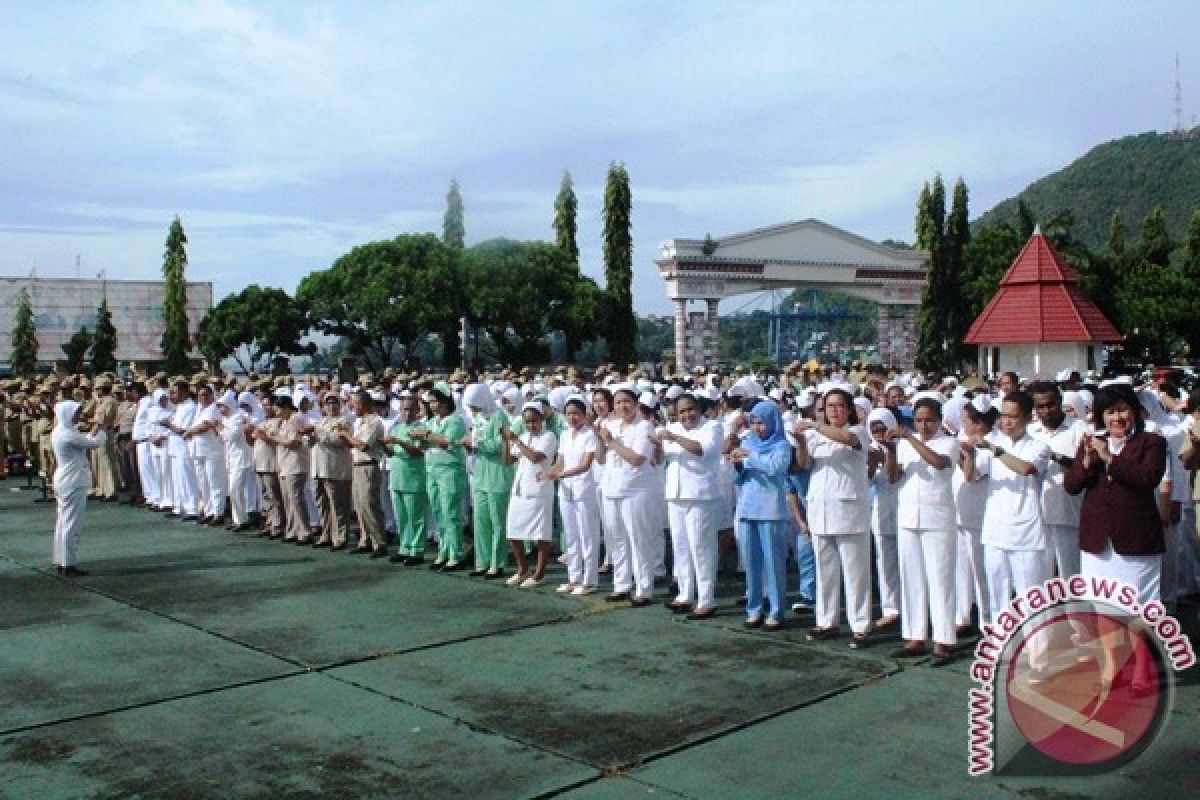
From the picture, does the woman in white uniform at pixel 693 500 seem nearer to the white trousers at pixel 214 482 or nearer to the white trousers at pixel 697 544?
the white trousers at pixel 697 544

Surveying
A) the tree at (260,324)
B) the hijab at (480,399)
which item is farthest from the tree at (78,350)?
the hijab at (480,399)

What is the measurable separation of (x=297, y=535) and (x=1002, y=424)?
802cm

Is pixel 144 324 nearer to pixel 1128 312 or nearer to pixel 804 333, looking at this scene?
pixel 1128 312

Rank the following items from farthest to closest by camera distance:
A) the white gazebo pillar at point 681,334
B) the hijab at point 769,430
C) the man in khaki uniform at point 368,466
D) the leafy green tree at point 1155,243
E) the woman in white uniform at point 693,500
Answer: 1. the leafy green tree at point 1155,243
2. the white gazebo pillar at point 681,334
3. the man in khaki uniform at point 368,466
4. the woman in white uniform at point 693,500
5. the hijab at point 769,430

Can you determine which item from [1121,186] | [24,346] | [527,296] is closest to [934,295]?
[527,296]

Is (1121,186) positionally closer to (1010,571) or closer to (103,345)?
(103,345)

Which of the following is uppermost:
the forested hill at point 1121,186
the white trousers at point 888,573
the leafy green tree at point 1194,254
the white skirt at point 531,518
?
the forested hill at point 1121,186

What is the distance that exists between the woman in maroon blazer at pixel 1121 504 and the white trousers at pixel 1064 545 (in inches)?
26.7

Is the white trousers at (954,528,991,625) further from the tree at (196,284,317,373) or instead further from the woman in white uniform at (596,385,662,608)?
the tree at (196,284,317,373)

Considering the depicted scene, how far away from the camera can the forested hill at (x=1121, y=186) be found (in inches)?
3467

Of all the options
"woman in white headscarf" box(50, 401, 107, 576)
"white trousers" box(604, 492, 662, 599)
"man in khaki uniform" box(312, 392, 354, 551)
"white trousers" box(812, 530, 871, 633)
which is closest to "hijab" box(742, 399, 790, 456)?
"white trousers" box(812, 530, 871, 633)

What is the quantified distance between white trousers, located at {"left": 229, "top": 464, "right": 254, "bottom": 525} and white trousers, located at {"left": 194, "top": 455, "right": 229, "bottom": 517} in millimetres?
516

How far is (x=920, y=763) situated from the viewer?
513 centimetres

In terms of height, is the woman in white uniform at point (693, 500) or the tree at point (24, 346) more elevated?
the tree at point (24, 346)
